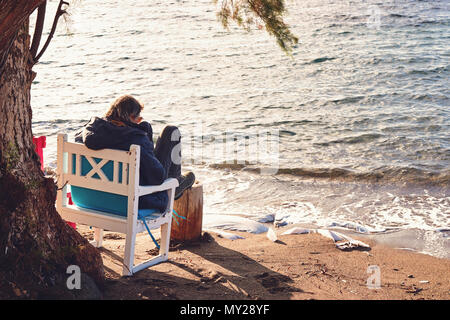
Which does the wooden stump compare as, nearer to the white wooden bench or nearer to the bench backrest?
the white wooden bench

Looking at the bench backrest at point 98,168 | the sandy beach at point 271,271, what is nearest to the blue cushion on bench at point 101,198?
the bench backrest at point 98,168

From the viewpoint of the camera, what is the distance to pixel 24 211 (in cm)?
335

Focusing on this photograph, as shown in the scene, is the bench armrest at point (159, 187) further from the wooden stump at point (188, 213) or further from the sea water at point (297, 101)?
the sea water at point (297, 101)

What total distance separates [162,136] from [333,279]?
5.86 ft

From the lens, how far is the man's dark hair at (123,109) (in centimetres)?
409

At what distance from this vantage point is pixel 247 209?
23.1 feet

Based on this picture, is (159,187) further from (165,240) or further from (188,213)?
(188,213)

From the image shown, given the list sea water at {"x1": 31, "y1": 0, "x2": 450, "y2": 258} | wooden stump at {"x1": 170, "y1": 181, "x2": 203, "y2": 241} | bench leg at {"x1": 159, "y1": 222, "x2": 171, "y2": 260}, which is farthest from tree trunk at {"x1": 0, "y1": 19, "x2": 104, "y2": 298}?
sea water at {"x1": 31, "y1": 0, "x2": 450, "y2": 258}

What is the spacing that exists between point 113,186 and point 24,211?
0.77 metres

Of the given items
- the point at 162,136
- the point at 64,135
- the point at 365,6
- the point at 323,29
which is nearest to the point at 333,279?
the point at 162,136

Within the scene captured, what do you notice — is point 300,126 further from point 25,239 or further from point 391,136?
point 25,239

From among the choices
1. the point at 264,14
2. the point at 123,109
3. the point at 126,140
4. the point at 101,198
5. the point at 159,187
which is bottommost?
the point at 101,198
